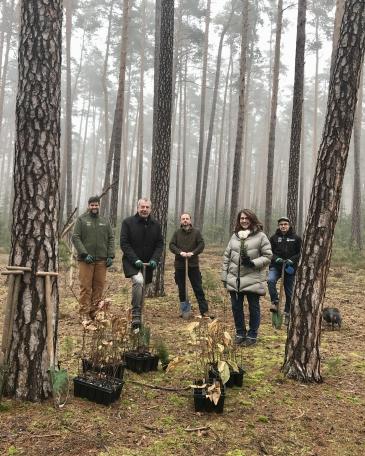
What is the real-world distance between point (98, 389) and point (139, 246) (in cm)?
274

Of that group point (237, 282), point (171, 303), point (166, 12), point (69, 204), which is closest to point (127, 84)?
point (69, 204)

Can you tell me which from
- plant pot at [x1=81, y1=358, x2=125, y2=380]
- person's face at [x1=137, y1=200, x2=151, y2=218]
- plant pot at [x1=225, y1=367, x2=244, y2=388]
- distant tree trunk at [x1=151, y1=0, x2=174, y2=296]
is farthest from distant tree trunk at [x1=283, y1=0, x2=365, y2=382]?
distant tree trunk at [x1=151, y1=0, x2=174, y2=296]

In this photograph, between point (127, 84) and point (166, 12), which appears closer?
point (166, 12)

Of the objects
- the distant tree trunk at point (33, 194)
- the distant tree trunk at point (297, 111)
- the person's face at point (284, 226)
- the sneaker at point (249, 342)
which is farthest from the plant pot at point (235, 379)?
the distant tree trunk at point (297, 111)

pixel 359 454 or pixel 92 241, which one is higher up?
pixel 92 241

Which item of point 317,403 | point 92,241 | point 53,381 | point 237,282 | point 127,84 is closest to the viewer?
point 53,381

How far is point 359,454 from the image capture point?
3068 millimetres

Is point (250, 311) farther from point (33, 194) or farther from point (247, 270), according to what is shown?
point (33, 194)

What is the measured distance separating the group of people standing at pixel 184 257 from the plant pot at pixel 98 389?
1597 millimetres

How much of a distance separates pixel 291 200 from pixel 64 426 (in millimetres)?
8650

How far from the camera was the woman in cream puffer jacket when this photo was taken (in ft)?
18.2

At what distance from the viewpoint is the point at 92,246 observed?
6.48 m

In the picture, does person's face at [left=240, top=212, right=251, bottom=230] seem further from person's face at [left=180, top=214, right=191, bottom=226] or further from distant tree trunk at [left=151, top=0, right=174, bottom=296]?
distant tree trunk at [left=151, top=0, right=174, bottom=296]

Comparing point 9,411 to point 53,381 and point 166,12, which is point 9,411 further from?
point 166,12
